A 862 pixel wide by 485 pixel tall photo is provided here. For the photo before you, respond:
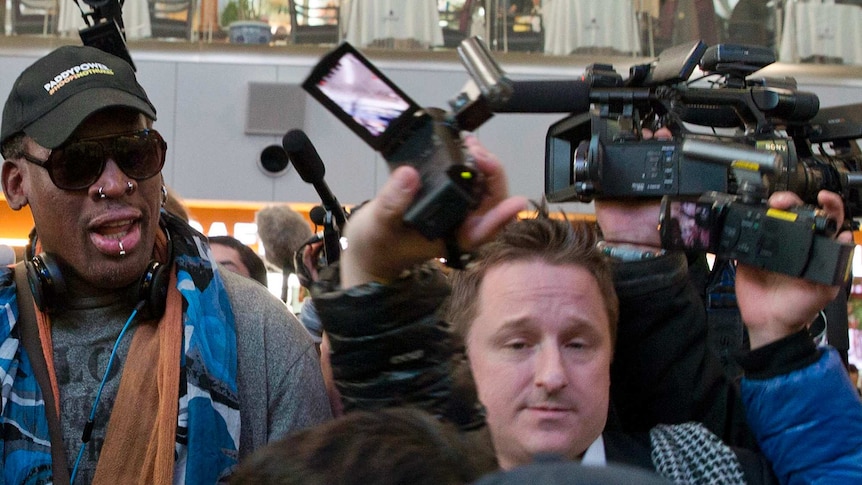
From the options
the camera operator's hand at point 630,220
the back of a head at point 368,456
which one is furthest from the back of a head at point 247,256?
the back of a head at point 368,456

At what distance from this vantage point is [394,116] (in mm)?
1011

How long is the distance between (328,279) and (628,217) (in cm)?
79

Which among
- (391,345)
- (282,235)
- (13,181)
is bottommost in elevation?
(282,235)

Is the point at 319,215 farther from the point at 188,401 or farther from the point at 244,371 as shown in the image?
the point at 188,401

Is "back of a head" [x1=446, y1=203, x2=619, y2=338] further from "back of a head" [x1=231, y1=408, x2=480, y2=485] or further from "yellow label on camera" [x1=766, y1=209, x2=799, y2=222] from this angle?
"back of a head" [x1=231, y1=408, x2=480, y2=485]

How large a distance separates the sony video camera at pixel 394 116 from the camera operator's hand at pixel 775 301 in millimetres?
674

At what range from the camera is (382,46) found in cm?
899

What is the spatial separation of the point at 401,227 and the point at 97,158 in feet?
2.67

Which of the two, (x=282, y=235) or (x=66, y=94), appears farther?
(x=282, y=235)

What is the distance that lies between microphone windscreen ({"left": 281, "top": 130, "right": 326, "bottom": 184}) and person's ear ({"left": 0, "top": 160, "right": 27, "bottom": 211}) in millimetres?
403

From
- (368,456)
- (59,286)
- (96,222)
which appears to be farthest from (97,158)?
(368,456)

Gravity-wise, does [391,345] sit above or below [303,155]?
below

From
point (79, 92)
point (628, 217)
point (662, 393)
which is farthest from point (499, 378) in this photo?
point (79, 92)

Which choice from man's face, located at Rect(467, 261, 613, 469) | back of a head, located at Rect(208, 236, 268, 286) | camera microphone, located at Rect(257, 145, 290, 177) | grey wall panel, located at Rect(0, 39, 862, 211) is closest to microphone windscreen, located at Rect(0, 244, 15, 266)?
back of a head, located at Rect(208, 236, 268, 286)
